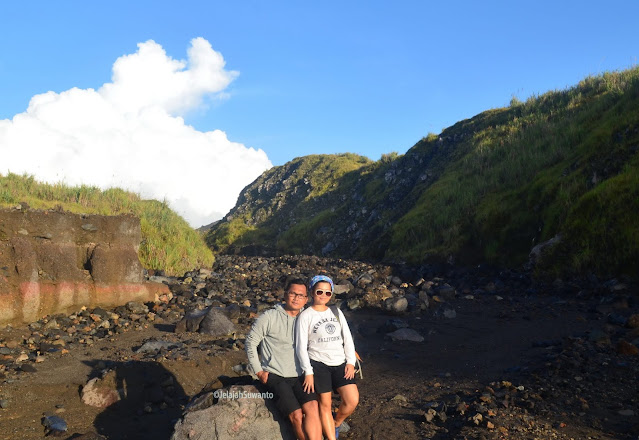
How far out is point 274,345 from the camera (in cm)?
409

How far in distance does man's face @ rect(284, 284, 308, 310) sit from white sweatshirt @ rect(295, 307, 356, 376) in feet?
0.60

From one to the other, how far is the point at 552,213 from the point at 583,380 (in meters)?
9.30

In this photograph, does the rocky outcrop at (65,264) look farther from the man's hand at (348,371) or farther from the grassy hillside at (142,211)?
the man's hand at (348,371)

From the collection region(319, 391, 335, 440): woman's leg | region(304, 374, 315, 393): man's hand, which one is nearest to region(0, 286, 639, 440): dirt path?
region(319, 391, 335, 440): woman's leg

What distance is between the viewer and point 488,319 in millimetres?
9203

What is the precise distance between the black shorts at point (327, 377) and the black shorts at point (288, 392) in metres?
0.10

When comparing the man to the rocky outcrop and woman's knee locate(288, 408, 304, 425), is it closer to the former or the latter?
woman's knee locate(288, 408, 304, 425)

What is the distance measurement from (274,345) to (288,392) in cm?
44

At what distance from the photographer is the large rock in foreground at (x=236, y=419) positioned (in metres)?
3.77

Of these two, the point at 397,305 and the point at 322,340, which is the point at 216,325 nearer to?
the point at 397,305

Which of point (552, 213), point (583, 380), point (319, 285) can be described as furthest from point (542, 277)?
point (319, 285)

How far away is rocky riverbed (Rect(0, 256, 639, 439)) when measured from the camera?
4.58m

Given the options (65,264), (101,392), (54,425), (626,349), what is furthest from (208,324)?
(626,349)

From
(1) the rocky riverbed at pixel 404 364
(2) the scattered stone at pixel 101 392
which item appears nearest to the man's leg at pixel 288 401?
(1) the rocky riverbed at pixel 404 364
